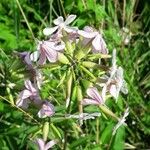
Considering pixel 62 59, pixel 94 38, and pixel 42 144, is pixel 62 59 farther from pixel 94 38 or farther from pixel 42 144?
pixel 42 144

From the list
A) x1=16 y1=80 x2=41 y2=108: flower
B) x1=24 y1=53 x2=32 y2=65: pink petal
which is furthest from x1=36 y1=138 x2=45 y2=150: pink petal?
x1=24 y1=53 x2=32 y2=65: pink petal

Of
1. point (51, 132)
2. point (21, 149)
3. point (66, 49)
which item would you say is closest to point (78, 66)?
point (66, 49)

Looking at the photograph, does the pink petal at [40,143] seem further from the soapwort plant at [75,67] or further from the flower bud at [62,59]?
the flower bud at [62,59]

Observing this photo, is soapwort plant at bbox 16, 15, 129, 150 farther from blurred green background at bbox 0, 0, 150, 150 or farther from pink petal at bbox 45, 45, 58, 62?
blurred green background at bbox 0, 0, 150, 150

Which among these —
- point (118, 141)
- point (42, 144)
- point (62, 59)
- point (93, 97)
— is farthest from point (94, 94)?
point (118, 141)

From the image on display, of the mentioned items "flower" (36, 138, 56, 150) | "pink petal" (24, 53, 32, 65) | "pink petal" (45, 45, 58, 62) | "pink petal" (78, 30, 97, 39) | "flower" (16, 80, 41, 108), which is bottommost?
"flower" (36, 138, 56, 150)

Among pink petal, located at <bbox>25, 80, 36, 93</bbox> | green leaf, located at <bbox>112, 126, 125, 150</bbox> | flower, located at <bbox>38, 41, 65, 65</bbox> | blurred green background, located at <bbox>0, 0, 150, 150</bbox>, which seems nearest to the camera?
flower, located at <bbox>38, 41, 65, 65</bbox>

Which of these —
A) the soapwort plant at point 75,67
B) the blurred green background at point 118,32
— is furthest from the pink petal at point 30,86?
the blurred green background at point 118,32
